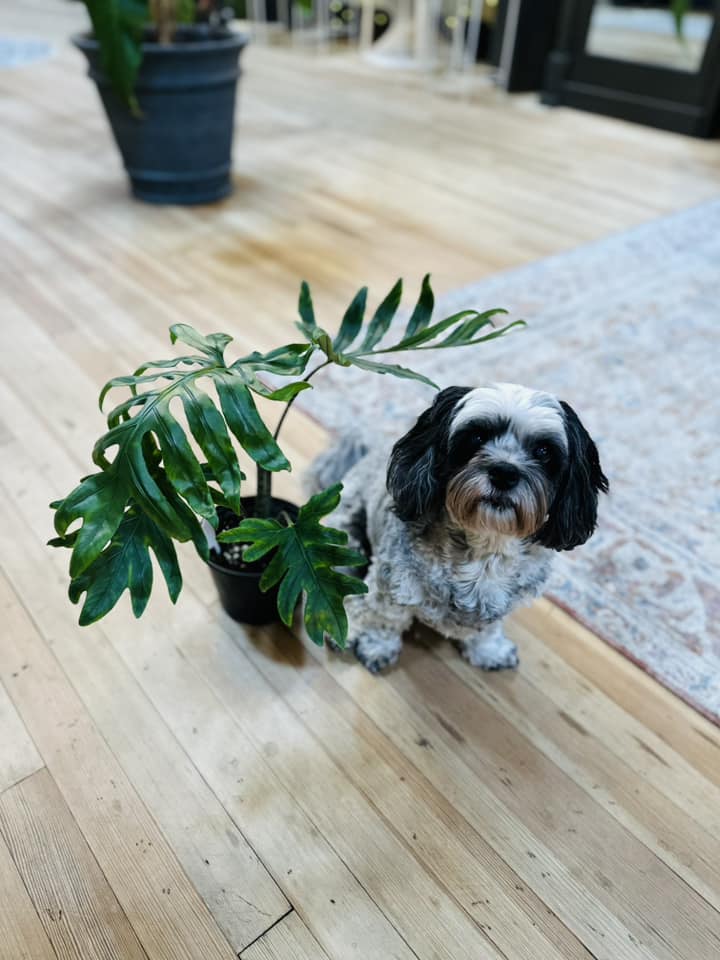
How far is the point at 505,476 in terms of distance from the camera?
3.35 feet

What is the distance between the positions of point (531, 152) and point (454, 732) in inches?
156

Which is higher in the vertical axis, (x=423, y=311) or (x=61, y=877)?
(x=423, y=311)

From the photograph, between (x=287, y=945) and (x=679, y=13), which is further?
(x=679, y=13)

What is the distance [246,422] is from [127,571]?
0.29m

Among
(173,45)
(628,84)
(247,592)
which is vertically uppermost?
(173,45)

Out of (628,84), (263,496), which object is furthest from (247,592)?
(628,84)

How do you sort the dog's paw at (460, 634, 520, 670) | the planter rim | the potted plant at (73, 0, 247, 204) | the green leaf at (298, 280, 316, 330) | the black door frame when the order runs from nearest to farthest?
the green leaf at (298, 280, 316, 330) < the dog's paw at (460, 634, 520, 670) < the potted plant at (73, 0, 247, 204) < the planter rim < the black door frame

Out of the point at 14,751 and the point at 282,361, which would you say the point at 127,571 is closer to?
the point at 282,361

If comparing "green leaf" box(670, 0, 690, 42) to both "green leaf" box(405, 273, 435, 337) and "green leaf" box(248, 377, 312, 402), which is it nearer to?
"green leaf" box(405, 273, 435, 337)

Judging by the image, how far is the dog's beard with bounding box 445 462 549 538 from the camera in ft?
3.36

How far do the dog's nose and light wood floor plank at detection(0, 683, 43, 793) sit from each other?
1000 mm

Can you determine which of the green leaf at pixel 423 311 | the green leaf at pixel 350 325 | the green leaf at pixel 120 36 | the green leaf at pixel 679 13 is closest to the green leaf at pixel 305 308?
the green leaf at pixel 350 325

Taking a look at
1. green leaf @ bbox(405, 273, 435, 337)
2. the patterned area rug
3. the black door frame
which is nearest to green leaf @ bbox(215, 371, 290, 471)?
green leaf @ bbox(405, 273, 435, 337)

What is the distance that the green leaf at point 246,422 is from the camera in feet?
3.23
